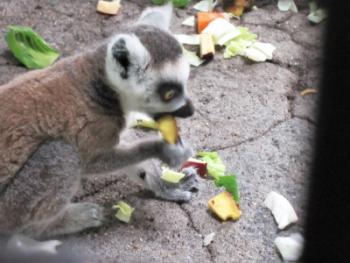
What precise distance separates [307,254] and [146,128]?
6.44ft

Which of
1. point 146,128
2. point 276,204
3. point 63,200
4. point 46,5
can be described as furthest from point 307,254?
point 46,5

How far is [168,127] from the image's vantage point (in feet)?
7.50

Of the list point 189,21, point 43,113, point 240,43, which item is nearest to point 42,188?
point 43,113

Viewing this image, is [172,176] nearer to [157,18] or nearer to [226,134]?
[226,134]

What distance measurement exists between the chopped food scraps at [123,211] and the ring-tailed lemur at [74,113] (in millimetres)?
237

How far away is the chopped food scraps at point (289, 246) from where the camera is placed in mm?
2254

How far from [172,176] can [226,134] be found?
43 centimetres

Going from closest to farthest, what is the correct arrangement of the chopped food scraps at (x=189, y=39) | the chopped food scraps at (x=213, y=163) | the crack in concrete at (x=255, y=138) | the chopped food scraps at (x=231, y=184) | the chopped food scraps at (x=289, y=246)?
the chopped food scraps at (x=289, y=246) < the chopped food scraps at (x=231, y=184) < the chopped food scraps at (x=213, y=163) < the crack in concrete at (x=255, y=138) < the chopped food scraps at (x=189, y=39)

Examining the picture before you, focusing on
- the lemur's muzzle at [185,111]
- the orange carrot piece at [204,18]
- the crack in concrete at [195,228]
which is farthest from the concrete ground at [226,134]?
the lemur's muzzle at [185,111]

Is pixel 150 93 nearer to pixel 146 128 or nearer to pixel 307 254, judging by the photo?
pixel 146 128

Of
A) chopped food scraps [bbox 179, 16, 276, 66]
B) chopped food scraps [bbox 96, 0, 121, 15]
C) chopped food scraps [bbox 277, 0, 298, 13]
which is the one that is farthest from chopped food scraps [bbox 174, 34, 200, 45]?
chopped food scraps [bbox 277, 0, 298, 13]

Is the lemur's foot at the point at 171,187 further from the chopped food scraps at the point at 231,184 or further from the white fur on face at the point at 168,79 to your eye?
the white fur on face at the point at 168,79

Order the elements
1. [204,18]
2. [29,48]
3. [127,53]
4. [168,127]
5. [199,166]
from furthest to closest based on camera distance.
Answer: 1. [204,18]
2. [29,48]
3. [199,166]
4. [168,127]
5. [127,53]

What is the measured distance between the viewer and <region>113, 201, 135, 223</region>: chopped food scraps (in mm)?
2461
